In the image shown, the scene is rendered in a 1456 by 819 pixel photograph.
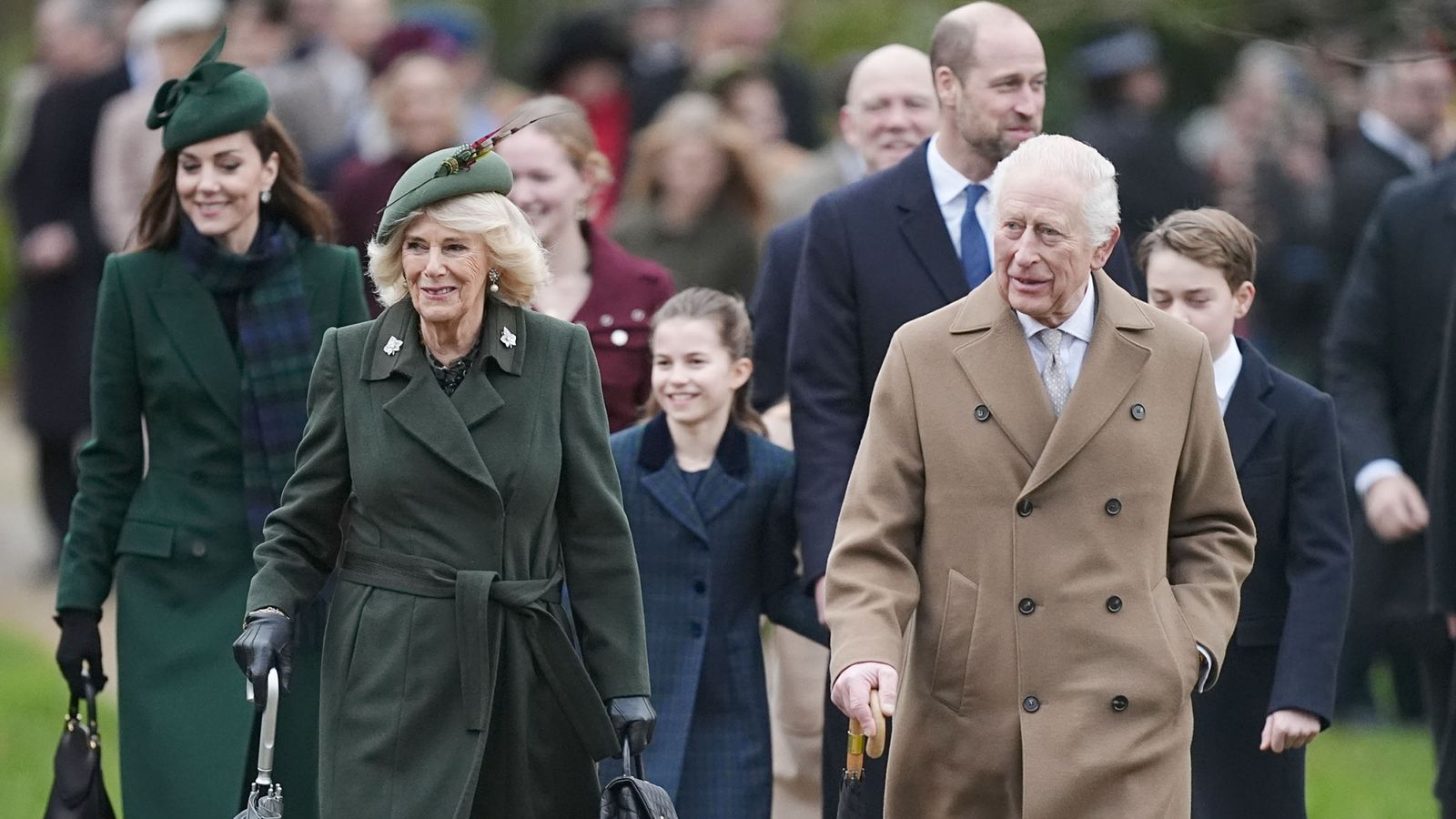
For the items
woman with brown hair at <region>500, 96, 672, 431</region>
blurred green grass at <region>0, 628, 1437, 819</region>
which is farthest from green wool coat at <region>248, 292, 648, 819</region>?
blurred green grass at <region>0, 628, 1437, 819</region>

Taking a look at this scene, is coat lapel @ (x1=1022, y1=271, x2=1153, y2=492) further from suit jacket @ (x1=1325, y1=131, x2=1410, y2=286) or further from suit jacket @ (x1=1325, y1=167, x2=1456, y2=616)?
suit jacket @ (x1=1325, y1=131, x2=1410, y2=286)

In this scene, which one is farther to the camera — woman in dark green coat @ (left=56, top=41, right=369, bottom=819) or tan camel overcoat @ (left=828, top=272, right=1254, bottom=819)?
woman in dark green coat @ (left=56, top=41, right=369, bottom=819)

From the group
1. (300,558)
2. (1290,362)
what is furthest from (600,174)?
(1290,362)

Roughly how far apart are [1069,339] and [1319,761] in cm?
497

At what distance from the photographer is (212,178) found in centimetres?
718

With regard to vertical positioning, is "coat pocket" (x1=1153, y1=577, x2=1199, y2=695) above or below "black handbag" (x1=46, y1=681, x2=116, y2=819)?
above

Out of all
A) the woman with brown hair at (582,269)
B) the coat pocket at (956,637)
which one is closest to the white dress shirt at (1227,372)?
the coat pocket at (956,637)

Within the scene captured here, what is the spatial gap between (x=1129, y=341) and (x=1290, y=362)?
27.4ft

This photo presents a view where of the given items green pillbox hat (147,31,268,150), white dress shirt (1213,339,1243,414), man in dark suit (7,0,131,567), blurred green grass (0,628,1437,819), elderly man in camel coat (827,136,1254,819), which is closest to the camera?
elderly man in camel coat (827,136,1254,819)

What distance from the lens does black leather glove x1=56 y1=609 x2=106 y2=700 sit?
6.88 m

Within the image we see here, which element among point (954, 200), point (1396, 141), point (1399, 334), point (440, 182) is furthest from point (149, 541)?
point (1396, 141)

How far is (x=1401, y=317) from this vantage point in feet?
28.7

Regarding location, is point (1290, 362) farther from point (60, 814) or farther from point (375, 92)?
point (60, 814)

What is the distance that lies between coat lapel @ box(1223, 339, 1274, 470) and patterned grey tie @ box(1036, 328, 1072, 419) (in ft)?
3.49
